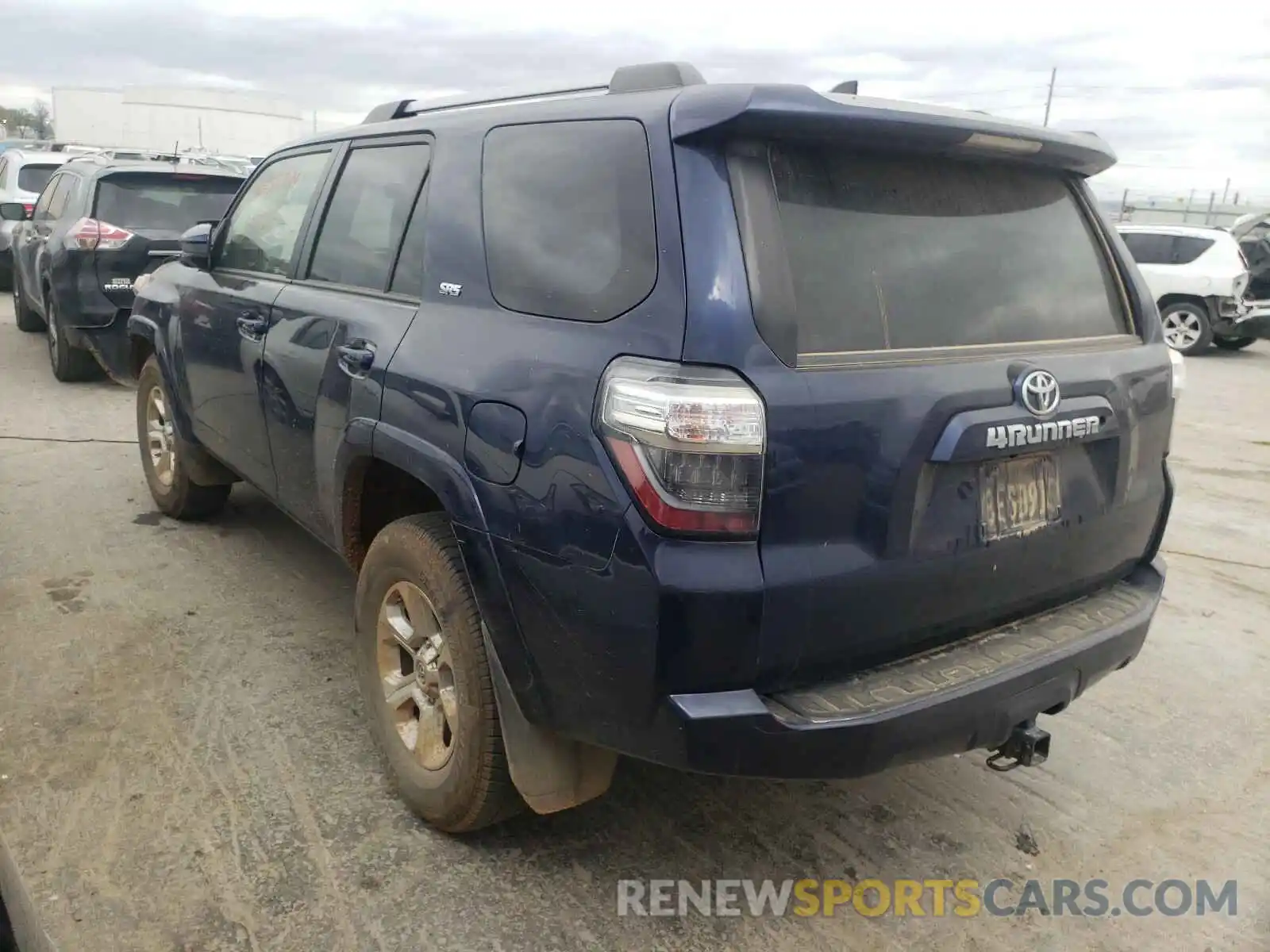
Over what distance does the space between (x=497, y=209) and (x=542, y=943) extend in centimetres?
181

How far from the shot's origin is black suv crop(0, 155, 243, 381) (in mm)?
7668

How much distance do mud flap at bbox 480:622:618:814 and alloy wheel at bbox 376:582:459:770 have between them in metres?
0.18

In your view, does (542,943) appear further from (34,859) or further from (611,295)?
(611,295)

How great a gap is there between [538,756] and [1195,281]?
14101 mm

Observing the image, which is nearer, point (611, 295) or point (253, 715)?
point (611, 295)

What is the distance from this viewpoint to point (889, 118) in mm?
2234

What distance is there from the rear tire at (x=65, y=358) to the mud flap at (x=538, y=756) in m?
7.19

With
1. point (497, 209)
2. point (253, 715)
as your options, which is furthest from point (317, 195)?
point (253, 715)

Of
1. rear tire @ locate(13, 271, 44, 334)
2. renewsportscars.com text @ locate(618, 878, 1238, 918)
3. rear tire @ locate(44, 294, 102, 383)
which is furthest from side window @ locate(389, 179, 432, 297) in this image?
rear tire @ locate(13, 271, 44, 334)

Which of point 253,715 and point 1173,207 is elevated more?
point 1173,207

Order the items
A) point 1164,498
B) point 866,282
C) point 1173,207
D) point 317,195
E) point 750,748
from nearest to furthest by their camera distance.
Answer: point 750,748, point 866,282, point 1164,498, point 317,195, point 1173,207

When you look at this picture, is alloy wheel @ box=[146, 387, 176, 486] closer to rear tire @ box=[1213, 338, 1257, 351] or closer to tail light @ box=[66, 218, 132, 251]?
tail light @ box=[66, 218, 132, 251]

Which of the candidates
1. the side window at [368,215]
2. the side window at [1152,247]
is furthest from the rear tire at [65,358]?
the side window at [1152,247]

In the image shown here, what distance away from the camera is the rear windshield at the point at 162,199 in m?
7.83
